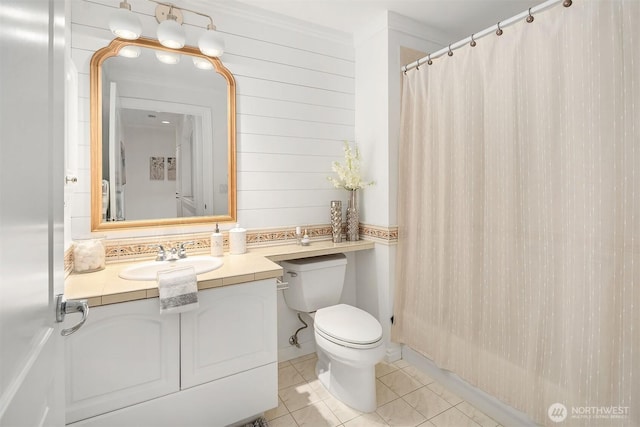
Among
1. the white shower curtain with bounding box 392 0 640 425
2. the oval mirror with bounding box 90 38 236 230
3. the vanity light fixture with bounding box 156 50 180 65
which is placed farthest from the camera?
the vanity light fixture with bounding box 156 50 180 65

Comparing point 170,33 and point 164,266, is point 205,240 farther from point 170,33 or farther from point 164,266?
point 170,33

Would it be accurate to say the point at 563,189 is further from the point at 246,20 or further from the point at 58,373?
the point at 246,20

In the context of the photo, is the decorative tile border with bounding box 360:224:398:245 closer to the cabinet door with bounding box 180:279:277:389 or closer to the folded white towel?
the cabinet door with bounding box 180:279:277:389

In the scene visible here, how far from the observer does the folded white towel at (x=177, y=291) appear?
1.33 meters

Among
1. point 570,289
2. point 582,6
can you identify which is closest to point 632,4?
point 582,6

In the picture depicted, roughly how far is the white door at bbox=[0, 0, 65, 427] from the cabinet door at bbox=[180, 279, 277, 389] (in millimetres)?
703

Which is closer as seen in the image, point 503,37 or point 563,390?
point 563,390

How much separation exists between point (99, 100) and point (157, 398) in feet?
4.99

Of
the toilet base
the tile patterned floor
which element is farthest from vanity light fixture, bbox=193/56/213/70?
the tile patterned floor

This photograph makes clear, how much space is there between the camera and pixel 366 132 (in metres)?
2.38

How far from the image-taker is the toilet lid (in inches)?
65.9

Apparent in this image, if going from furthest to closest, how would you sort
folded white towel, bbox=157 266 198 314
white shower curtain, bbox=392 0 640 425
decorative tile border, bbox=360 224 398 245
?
decorative tile border, bbox=360 224 398 245 < folded white towel, bbox=157 266 198 314 < white shower curtain, bbox=392 0 640 425

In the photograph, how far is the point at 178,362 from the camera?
1.42 m

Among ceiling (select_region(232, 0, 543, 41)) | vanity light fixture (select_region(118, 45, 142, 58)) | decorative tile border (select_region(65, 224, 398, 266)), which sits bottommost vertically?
decorative tile border (select_region(65, 224, 398, 266))
